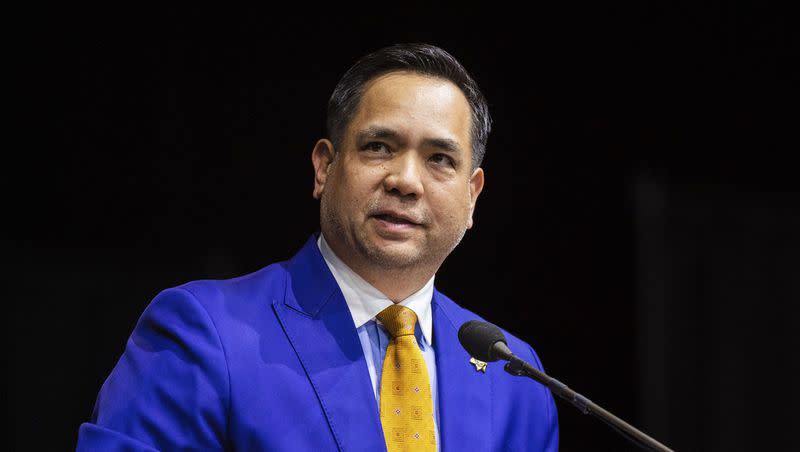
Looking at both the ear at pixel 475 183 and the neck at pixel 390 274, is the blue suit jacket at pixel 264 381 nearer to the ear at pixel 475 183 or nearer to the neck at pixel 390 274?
the neck at pixel 390 274

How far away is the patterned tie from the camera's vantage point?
180cm

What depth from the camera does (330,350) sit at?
1834 millimetres

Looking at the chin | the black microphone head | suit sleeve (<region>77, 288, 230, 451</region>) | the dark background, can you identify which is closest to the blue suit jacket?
suit sleeve (<region>77, 288, 230, 451</region>)

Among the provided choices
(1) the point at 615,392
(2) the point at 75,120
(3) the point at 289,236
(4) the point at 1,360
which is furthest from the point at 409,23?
(4) the point at 1,360

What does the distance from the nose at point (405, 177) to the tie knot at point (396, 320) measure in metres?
0.23

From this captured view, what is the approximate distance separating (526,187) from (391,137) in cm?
175

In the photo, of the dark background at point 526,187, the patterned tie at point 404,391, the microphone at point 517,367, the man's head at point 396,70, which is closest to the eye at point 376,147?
the man's head at point 396,70

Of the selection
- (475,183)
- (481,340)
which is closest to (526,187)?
(475,183)

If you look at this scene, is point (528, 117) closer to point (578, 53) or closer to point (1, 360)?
point (578, 53)

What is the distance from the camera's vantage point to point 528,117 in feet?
11.9

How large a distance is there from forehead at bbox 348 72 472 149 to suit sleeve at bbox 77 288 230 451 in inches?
20.4

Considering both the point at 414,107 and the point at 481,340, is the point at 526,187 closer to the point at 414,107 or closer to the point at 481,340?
the point at 414,107

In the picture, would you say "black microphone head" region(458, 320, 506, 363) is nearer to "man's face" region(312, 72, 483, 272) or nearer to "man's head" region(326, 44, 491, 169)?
"man's face" region(312, 72, 483, 272)

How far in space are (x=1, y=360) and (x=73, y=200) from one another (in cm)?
56
